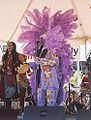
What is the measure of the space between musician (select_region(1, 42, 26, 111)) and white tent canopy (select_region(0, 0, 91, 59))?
0.50 metres

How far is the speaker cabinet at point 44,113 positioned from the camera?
2.95m

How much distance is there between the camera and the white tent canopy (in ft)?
13.6

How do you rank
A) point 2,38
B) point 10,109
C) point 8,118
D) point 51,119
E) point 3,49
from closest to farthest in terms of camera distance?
point 51,119 < point 8,118 < point 10,109 < point 3,49 < point 2,38

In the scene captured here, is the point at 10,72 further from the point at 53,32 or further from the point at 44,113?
the point at 44,113

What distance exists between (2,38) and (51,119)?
1987mm

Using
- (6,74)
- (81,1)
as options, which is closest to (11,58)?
(6,74)

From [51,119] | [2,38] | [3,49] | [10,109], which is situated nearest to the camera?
[51,119]

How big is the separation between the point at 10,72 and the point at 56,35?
34.5 inches

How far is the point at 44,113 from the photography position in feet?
9.75

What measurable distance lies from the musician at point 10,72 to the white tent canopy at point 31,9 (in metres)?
0.50

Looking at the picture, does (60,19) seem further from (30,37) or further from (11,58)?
(11,58)

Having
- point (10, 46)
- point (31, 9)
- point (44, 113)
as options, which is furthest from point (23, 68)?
point (44, 113)

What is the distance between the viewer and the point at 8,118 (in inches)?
135

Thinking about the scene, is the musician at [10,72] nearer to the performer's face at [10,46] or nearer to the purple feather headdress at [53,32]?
the performer's face at [10,46]
